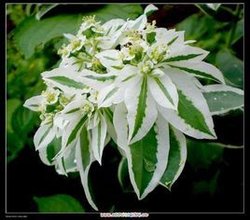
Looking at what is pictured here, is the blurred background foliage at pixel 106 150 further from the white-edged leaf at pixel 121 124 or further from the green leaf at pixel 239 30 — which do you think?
the white-edged leaf at pixel 121 124

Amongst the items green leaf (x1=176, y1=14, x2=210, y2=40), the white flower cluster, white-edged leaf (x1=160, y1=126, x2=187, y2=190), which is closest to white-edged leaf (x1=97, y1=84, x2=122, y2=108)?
the white flower cluster

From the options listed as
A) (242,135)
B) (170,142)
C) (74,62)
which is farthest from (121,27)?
(242,135)

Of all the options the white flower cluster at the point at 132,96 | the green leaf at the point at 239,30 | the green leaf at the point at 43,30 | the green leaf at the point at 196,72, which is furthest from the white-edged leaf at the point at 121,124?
the green leaf at the point at 239,30

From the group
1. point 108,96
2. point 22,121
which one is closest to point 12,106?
point 22,121

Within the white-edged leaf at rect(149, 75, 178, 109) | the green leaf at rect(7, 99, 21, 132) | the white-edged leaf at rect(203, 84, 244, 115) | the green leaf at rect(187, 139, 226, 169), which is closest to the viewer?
the white-edged leaf at rect(149, 75, 178, 109)

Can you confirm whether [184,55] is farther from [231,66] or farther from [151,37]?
[231,66]

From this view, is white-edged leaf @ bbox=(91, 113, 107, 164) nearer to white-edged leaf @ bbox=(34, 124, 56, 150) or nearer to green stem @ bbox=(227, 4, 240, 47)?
white-edged leaf @ bbox=(34, 124, 56, 150)

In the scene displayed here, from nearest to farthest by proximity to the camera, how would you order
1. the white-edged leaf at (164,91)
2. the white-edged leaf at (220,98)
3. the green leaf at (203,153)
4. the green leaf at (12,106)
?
the white-edged leaf at (164,91), the white-edged leaf at (220,98), the green leaf at (203,153), the green leaf at (12,106)
